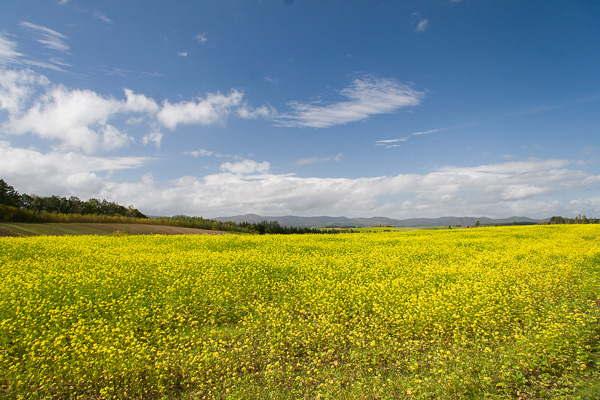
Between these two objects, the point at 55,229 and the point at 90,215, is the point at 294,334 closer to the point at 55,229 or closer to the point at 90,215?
the point at 55,229

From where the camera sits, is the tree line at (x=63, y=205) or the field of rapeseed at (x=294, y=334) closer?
the field of rapeseed at (x=294, y=334)

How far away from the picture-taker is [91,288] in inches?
469

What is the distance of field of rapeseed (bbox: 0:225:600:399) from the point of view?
6395mm

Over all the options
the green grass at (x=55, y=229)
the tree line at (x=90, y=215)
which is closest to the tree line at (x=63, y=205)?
the tree line at (x=90, y=215)

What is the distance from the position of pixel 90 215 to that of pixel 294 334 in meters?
58.6

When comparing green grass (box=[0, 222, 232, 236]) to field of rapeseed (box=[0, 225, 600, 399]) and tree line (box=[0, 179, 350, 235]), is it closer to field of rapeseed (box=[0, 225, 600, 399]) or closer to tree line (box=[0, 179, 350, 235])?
tree line (box=[0, 179, 350, 235])

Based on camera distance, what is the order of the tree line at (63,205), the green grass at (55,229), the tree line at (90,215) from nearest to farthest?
the green grass at (55,229) < the tree line at (90,215) < the tree line at (63,205)

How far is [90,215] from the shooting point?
54.1m

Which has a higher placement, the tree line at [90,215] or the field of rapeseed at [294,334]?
the tree line at [90,215]

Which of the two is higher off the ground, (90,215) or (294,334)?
(90,215)

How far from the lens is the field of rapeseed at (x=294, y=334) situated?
6395 millimetres

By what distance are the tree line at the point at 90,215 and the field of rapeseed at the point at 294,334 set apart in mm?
42415

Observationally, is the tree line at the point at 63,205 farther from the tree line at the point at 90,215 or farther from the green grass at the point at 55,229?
the green grass at the point at 55,229

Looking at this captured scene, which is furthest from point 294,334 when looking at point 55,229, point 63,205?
point 63,205
